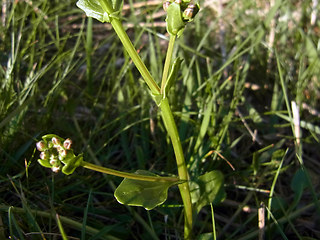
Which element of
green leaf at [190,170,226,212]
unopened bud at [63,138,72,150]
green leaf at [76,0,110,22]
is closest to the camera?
unopened bud at [63,138,72,150]

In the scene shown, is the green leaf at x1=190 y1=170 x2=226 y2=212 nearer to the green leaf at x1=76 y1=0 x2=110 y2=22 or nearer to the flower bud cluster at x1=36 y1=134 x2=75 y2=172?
the flower bud cluster at x1=36 y1=134 x2=75 y2=172

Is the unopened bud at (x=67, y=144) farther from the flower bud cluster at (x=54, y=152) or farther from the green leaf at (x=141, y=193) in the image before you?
the green leaf at (x=141, y=193)

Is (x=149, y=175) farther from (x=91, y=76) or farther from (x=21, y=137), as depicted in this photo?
(x=91, y=76)

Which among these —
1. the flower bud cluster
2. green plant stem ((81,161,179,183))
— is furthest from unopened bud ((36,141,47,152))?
green plant stem ((81,161,179,183))

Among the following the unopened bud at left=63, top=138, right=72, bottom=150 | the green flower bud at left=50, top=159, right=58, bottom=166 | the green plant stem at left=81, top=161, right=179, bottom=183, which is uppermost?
the unopened bud at left=63, top=138, right=72, bottom=150

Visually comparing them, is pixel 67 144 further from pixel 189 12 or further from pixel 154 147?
pixel 154 147

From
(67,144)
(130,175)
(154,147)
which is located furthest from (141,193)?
(154,147)
